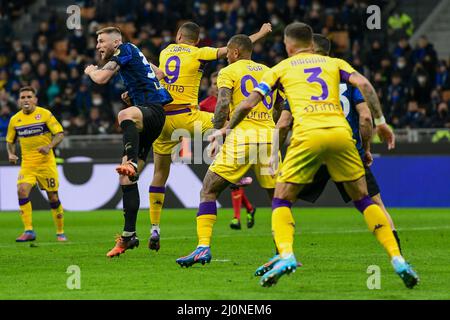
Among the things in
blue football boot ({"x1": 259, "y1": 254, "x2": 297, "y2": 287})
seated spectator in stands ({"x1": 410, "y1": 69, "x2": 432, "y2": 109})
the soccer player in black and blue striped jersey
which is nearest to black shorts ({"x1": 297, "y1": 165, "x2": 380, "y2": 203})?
blue football boot ({"x1": 259, "y1": 254, "x2": 297, "y2": 287})

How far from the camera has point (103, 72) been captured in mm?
11867

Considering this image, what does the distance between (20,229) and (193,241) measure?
191 inches

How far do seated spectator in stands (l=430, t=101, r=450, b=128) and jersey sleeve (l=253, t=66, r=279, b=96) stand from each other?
15.0 meters

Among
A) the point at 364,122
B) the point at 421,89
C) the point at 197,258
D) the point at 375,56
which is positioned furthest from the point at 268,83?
the point at 375,56

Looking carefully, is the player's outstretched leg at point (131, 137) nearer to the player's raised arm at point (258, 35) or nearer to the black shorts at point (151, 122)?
the black shorts at point (151, 122)

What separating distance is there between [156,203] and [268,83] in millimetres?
4611

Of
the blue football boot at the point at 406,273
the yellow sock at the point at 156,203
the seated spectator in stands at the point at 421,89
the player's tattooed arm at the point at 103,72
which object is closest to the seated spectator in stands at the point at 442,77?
the seated spectator in stands at the point at 421,89

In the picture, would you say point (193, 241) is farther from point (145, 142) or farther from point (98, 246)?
point (145, 142)

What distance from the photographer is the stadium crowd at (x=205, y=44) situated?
25.5m

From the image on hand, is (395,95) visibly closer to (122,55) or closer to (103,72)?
(122,55)

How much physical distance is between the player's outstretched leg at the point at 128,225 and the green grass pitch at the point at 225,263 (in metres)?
0.14

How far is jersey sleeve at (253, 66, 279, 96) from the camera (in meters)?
9.38
